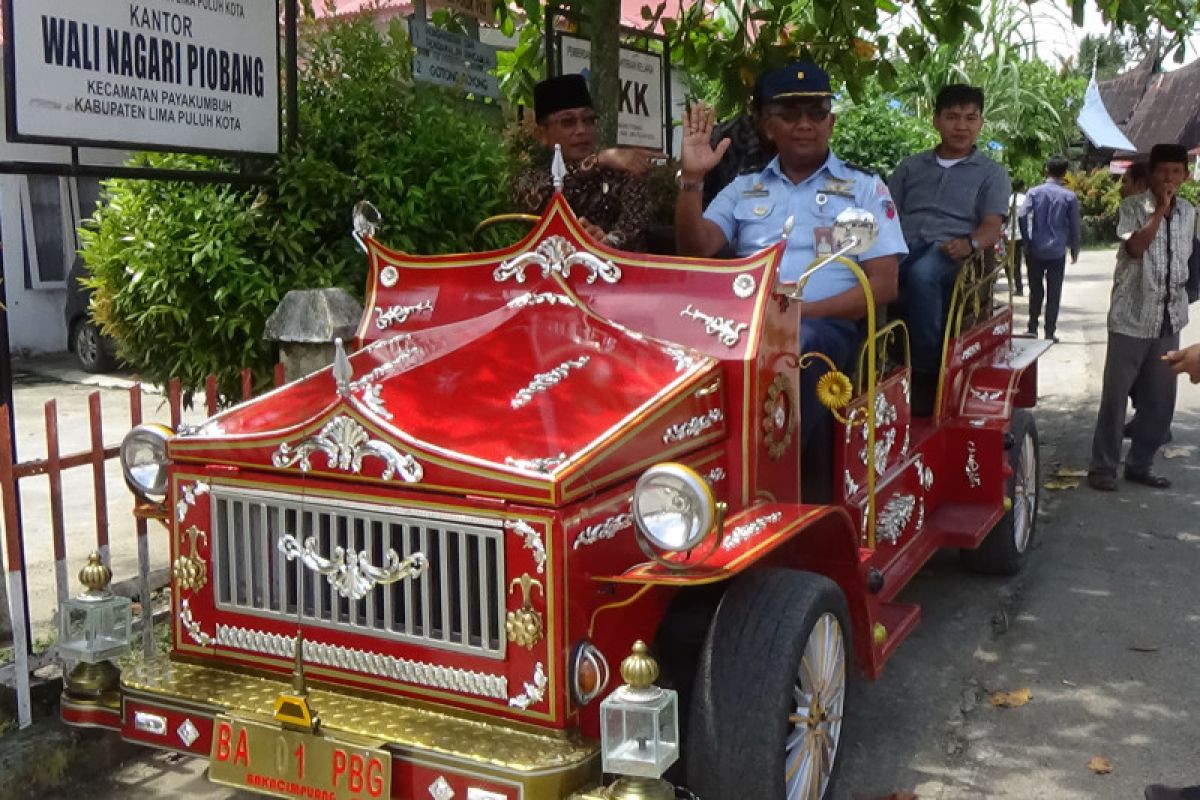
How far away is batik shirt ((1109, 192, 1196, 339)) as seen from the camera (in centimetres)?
710

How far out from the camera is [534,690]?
274 cm

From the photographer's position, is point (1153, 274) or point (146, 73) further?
point (1153, 274)

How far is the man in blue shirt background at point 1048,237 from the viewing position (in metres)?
13.1

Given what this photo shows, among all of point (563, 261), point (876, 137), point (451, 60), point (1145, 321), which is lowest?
point (1145, 321)

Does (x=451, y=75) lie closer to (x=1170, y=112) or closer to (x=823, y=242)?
(x=823, y=242)

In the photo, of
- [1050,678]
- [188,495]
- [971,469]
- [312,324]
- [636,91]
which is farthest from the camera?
[636,91]

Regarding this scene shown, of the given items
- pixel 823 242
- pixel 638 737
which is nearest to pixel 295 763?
pixel 638 737

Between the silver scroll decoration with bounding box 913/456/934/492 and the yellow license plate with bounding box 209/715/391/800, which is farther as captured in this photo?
the silver scroll decoration with bounding box 913/456/934/492

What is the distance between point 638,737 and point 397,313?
1855mm

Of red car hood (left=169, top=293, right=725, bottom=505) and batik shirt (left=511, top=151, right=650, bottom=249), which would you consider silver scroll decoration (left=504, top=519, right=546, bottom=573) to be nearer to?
red car hood (left=169, top=293, right=725, bottom=505)

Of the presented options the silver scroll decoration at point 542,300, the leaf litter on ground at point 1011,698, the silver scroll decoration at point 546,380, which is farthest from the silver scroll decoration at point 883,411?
the silver scroll decoration at point 546,380

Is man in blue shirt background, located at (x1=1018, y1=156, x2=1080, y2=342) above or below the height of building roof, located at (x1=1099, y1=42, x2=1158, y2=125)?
below

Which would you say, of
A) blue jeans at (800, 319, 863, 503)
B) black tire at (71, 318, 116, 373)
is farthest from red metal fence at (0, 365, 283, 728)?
black tire at (71, 318, 116, 373)

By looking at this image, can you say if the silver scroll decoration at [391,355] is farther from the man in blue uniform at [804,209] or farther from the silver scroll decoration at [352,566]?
the man in blue uniform at [804,209]
